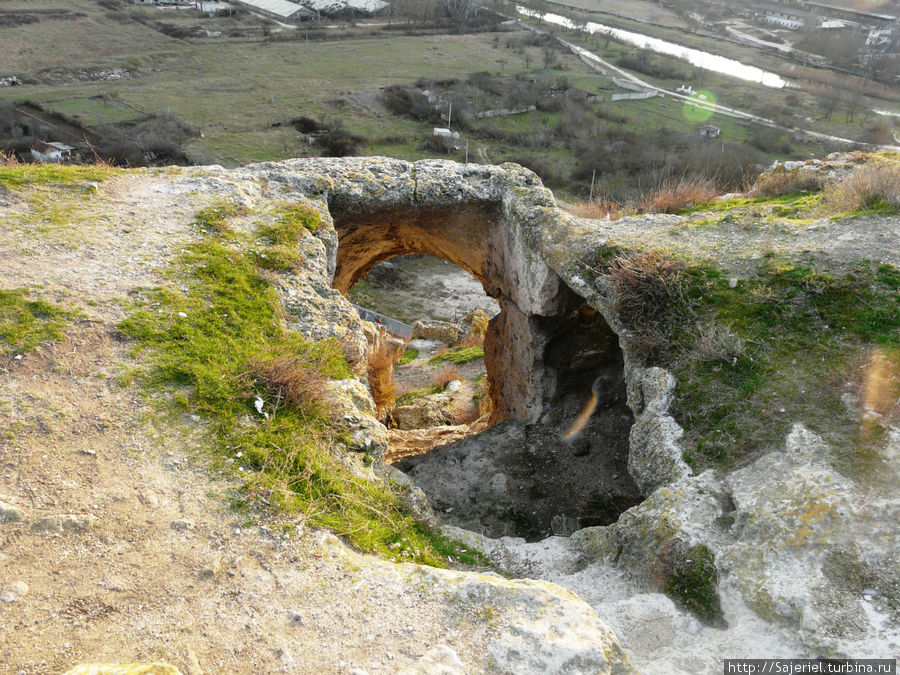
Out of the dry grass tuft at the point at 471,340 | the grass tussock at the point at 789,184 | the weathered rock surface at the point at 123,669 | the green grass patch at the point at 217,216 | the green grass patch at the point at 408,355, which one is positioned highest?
the grass tussock at the point at 789,184

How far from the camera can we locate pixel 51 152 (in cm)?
2708

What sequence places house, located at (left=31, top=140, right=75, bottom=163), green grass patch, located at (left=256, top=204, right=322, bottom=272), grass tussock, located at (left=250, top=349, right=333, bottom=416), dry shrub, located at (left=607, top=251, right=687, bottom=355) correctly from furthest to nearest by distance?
house, located at (left=31, top=140, right=75, bottom=163) < green grass patch, located at (left=256, top=204, right=322, bottom=272) < dry shrub, located at (left=607, top=251, right=687, bottom=355) < grass tussock, located at (left=250, top=349, right=333, bottom=416)

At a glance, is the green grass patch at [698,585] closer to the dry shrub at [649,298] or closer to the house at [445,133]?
the dry shrub at [649,298]

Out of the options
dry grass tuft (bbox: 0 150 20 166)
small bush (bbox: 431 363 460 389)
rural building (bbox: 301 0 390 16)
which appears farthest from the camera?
rural building (bbox: 301 0 390 16)

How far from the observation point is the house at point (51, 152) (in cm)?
2623

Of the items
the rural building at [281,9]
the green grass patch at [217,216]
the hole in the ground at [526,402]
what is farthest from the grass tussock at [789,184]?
the rural building at [281,9]

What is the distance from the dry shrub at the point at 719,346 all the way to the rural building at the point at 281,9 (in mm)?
69965

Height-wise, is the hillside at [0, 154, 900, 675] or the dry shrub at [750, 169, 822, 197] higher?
the dry shrub at [750, 169, 822, 197]

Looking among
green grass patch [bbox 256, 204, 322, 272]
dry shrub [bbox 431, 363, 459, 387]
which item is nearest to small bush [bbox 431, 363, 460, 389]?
dry shrub [bbox 431, 363, 459, 387]

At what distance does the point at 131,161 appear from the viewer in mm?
29656

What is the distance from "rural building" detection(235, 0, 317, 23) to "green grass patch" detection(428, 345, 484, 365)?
58.3 m

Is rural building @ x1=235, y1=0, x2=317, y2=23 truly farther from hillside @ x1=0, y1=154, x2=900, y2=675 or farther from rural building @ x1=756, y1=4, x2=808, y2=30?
hillside @ x1=0, y1=154, x2=900, y2=675

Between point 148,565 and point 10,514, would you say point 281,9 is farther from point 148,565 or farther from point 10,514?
point 148,565

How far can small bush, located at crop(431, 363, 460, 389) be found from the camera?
18.2 m
